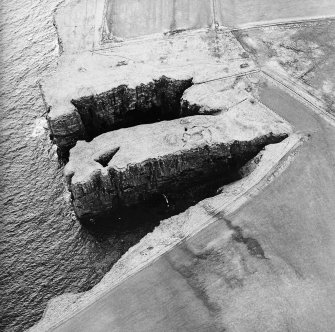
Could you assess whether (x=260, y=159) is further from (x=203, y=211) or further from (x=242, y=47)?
(x=242, y=47)

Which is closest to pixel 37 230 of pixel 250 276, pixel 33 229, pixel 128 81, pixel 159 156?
pixel 33 229

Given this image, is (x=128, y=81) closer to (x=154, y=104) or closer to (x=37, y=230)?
(x=154, y=104)

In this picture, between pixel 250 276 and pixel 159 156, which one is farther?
pixel 159 156

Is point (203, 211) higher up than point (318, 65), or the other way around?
point (318, 65)

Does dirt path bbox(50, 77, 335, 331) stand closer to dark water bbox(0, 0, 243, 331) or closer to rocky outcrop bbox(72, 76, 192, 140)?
dark water bbox(0, 0, 243, 331)

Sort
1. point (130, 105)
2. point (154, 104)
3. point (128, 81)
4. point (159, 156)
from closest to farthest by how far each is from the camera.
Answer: point (159, 156) < point (128, 81) < point (130, 105) < point (154, 104)

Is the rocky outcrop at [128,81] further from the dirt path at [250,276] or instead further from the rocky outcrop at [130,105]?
the dirt path at [250,276]

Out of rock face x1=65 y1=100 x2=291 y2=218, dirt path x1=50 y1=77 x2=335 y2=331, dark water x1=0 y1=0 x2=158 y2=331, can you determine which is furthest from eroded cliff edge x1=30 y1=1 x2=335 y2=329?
dark water x1=0 y1=0 x2=158 y2=331

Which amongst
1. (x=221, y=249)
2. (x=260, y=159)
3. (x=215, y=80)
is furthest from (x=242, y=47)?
(x=221, y=249)
